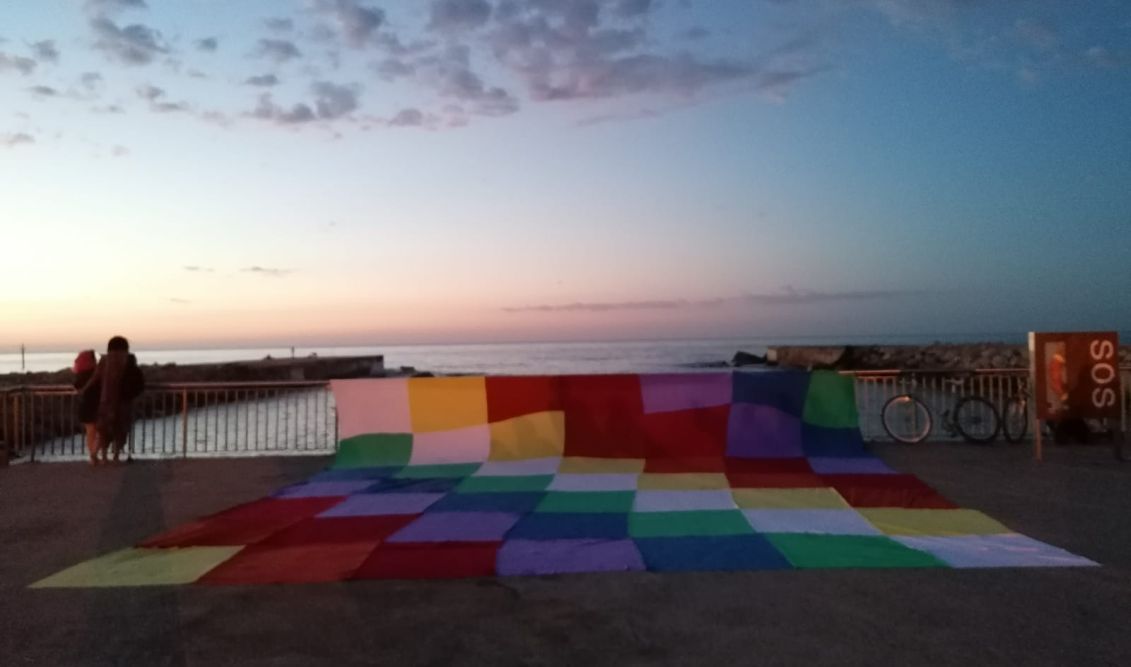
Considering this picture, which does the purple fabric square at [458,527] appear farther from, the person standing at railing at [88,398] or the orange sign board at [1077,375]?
the orange sign board at [1077,375]

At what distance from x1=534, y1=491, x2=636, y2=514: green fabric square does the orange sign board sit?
5348mm

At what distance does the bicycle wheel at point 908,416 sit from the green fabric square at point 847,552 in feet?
18.8

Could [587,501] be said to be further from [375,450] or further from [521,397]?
[375,450]

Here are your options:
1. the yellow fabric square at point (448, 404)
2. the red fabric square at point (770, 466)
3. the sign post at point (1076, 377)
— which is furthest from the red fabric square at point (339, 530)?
the sign post at point (1076, 377)

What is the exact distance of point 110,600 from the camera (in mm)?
4996

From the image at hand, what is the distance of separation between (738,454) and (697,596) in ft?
16.6

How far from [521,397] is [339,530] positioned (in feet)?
12.7

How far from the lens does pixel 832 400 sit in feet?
34.2

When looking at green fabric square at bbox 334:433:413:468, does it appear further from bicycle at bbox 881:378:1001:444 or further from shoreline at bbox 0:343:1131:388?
shoreline at bbox 0:343:1131:388

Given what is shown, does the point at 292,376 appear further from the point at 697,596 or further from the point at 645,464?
the point at 697,596

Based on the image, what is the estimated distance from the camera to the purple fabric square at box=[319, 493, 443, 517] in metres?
7.39

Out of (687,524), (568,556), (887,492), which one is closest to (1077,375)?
(887,492)

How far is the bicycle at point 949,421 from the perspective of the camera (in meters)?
11.4

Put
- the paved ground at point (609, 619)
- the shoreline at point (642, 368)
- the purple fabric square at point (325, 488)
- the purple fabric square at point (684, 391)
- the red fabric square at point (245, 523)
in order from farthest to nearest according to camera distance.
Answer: the shoreline at point (642, 368) → the purple fabric square at point (684, 391) → the purple fabric square at point (325, 488) → the red fabric square at point (245, 523) → the paved ground at point (609, 619)
